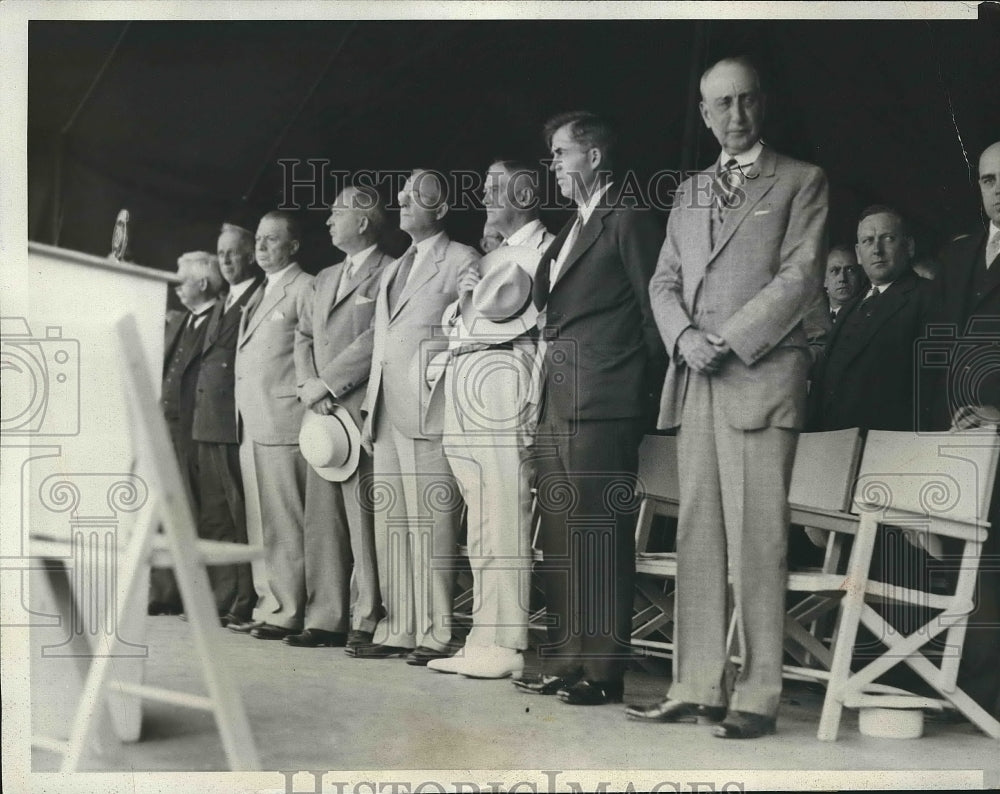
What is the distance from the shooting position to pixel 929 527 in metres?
4.46

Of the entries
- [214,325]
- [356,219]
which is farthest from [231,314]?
[356,219]

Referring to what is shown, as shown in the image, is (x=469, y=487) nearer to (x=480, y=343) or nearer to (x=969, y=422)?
(x=480, y=343)

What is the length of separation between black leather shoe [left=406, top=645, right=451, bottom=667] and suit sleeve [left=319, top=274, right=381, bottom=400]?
3.25 feet

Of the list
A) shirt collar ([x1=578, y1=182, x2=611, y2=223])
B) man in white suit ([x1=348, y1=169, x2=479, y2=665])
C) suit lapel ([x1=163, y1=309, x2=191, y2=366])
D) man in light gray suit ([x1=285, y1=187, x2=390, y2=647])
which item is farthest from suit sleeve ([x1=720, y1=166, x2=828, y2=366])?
suit lapel ([x1=163, y1=309, x2=191, y2=366])

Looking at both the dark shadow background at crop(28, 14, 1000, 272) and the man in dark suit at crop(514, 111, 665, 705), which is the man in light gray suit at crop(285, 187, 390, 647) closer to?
the dark shadow background at crop(28, 14, 1000, 272)

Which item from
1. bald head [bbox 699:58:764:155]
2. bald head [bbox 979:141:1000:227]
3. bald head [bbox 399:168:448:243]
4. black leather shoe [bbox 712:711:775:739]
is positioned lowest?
black leather shoe [bbox 712:711:775:739]

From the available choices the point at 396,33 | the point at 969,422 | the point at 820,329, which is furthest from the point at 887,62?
the point at 396,33

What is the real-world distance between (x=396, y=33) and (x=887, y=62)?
1799 mm

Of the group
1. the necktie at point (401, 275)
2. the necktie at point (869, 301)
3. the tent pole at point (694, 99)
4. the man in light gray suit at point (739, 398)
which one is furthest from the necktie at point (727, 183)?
the necktie at point (401, 275)

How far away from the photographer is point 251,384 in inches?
186

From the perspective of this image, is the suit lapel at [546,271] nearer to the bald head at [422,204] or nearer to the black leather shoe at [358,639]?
the bald head at [422,204]

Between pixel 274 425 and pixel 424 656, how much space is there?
103 centimetres

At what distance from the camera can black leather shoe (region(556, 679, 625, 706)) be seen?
14.7 feet

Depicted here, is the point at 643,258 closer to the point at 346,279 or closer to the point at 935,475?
the point at 346,279
